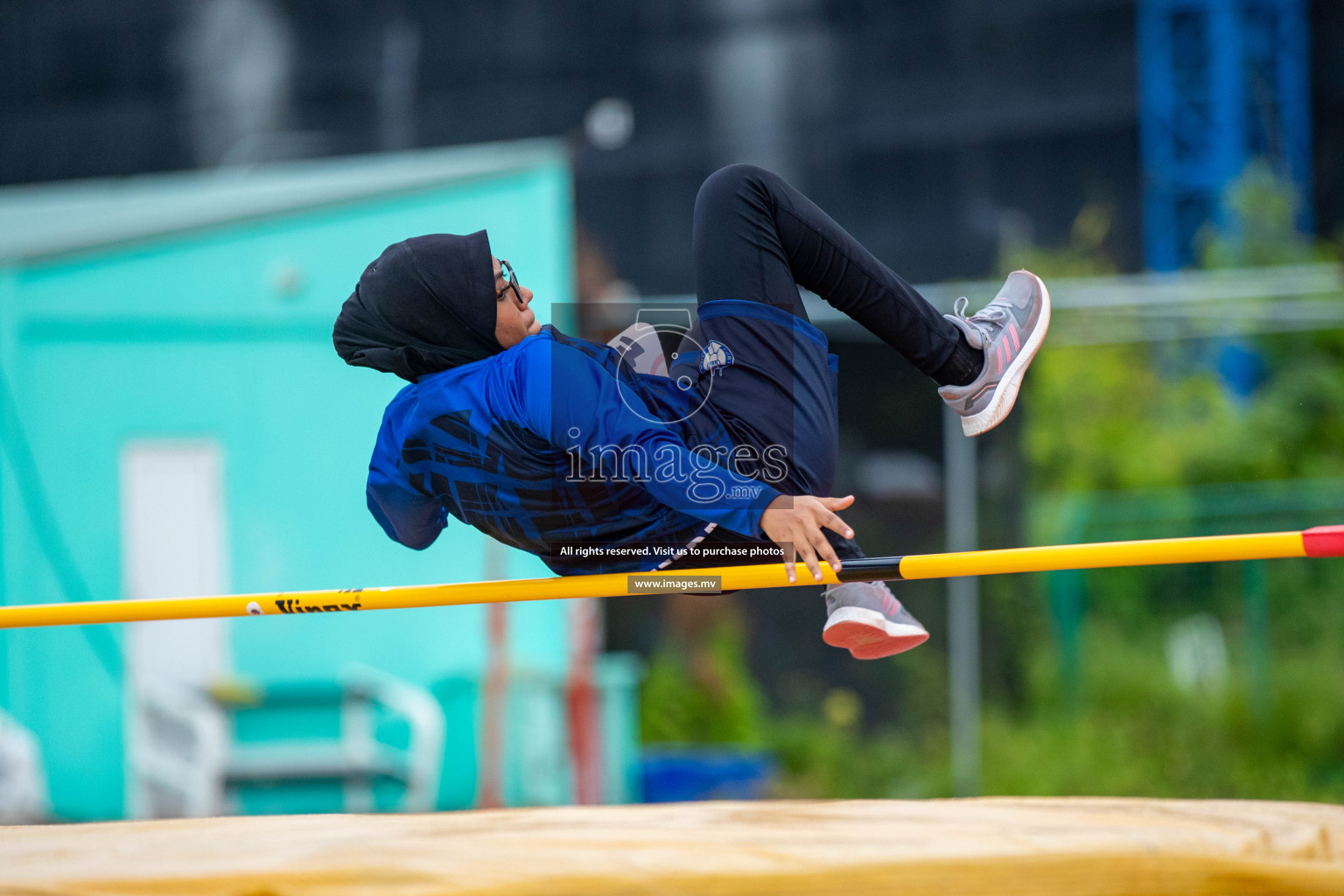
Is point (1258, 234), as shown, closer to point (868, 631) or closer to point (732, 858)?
point (868, 631)

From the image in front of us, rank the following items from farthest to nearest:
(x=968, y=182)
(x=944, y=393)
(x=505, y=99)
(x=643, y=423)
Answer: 1. (x=505, y=99)
2. (x=968, y=182)
3. (x=944, y=393)
4. (x=643, y=423)

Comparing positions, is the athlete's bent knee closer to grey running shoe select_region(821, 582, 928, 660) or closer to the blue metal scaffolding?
grey running shoe select_region(821, 582, 928, 660)

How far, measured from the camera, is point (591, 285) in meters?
6.02

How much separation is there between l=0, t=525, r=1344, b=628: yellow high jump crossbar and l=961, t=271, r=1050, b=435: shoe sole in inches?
9.4

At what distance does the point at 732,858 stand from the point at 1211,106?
954 cm

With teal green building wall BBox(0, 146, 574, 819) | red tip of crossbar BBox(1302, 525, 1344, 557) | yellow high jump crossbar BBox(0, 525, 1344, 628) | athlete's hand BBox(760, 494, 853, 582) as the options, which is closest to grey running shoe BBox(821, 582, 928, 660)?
yellow high jump crossbar BBox(0, 525, 1344, 628)

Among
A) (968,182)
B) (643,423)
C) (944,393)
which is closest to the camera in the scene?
(643,423)

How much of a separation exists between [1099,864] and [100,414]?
14.5 ft

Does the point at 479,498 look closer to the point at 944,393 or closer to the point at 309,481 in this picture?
the point at 944,393

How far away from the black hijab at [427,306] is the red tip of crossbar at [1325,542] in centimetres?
139

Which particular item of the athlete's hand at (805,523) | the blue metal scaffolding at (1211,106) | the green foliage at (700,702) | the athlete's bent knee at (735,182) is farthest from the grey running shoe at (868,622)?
the blue metal scaffolding at (1211,106)

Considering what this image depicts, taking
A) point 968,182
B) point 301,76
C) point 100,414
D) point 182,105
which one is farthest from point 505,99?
point 100,414

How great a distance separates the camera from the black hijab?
211cm

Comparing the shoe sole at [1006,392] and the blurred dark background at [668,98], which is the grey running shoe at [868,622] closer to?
the shoe sole at [1006,392]
